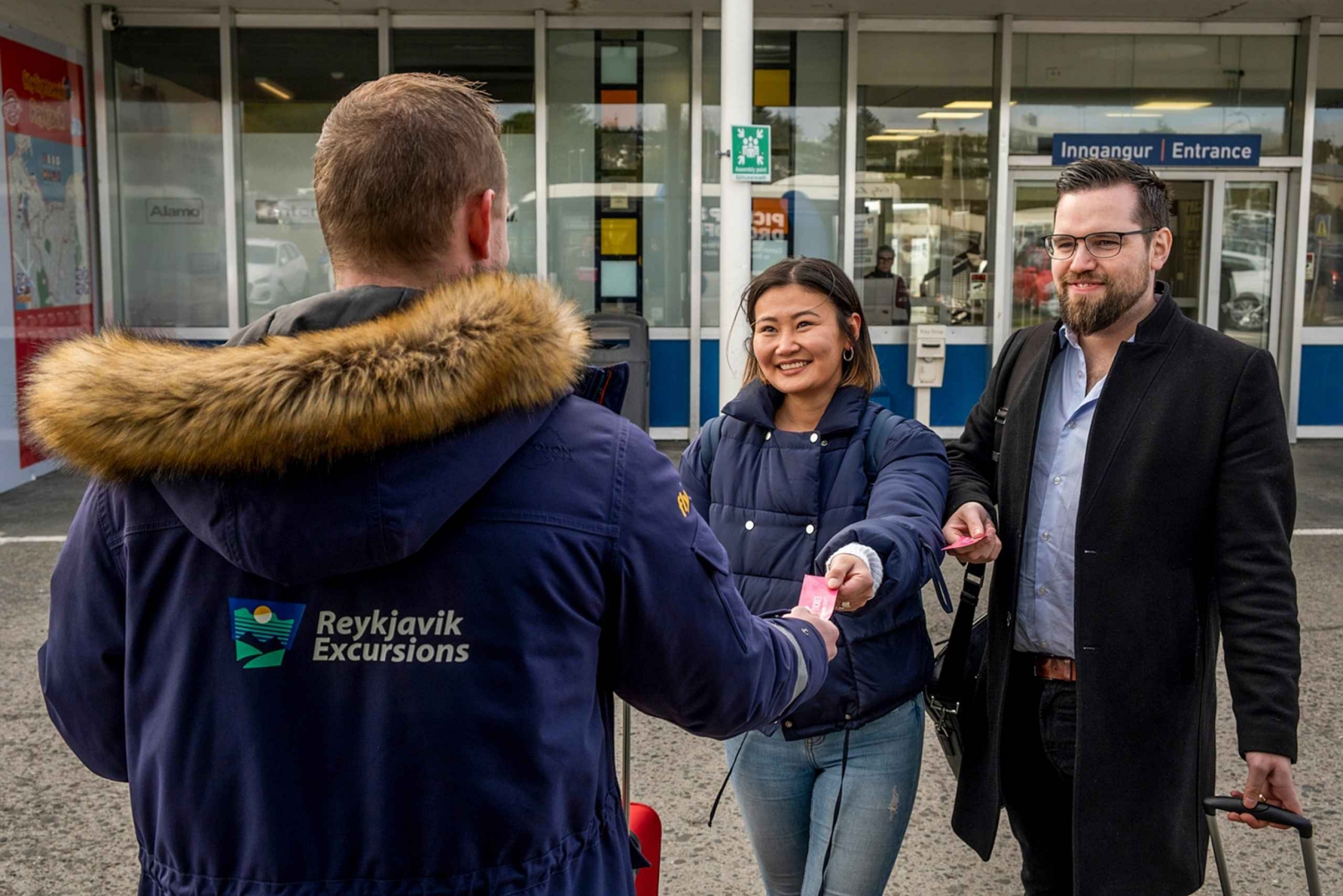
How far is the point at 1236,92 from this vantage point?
11.5m

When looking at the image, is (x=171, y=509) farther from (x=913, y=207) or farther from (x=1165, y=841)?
(x=913, y=207)

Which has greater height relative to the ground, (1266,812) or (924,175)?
(924,175)

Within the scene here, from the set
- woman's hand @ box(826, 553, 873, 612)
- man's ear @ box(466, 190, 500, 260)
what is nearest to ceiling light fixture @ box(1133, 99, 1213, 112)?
woman's hand @ box(826, 553, 873, 612)

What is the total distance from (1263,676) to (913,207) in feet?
31.4

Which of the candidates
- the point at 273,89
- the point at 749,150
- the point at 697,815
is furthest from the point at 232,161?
the point at 697,815

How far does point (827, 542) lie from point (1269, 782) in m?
0.96

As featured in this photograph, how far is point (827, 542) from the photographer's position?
2.54m

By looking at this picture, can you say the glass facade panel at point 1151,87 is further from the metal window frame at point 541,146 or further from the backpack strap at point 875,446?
the backpack strap at point 875,446

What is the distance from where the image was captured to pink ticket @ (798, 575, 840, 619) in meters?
2.16

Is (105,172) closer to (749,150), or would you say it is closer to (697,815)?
(749,150)

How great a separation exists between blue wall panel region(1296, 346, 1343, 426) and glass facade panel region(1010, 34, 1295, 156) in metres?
1.88

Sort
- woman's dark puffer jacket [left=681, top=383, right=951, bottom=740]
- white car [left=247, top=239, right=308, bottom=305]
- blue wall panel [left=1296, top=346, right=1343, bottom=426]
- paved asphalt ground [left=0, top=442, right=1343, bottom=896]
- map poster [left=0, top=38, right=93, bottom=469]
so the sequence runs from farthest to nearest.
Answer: blue wall panel [left=1296, top=346, right=1343, bottom=426] < white car [left=247, top=239, right=308, bottom=305] < map poster [left=0, top=38, right=93, bottom=469] < paved asphalt ground [left=0, top=442, right=1343, bottom=896] < woman's dark puffer jacket [left=681, top=383, right=951, bottom=740]

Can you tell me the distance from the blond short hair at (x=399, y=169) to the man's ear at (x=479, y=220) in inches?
0.5

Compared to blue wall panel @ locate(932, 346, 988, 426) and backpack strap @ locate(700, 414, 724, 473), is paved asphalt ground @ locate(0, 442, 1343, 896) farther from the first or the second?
blue wall panel @ locate(932, 346, 988, 426)
